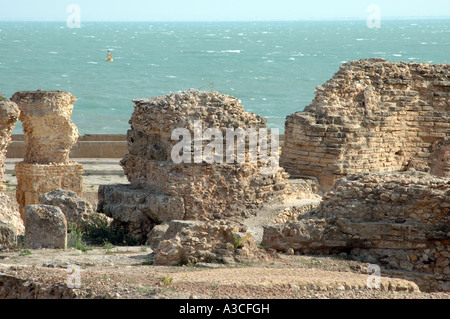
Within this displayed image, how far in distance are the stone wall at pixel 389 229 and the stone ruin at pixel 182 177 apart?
2378 millimetres

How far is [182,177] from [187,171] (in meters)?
0.13

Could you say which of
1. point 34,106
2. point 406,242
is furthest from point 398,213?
point 34,106

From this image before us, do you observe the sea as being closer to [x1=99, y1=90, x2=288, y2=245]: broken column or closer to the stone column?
the stone column

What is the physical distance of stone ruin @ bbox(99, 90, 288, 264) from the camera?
44.4ft

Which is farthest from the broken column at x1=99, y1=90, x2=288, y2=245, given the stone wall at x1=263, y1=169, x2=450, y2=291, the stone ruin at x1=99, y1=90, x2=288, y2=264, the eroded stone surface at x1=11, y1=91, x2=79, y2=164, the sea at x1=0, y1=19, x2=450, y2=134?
the sea at x1=0, y1=19, x2=450, y2=134

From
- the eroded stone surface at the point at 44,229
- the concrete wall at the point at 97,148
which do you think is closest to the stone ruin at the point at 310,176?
the eroded stone surface at the point at 44,229

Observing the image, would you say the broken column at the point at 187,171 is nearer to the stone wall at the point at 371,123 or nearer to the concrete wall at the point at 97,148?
the stone wall at the point at 371,123

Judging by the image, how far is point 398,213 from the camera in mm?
11250

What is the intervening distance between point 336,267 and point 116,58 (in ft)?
238

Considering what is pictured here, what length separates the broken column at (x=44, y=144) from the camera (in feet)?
56.0

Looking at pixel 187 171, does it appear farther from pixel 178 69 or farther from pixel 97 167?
pixel 178 69

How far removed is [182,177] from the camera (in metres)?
13.5

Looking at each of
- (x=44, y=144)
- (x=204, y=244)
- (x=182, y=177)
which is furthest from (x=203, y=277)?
(x=44, y=144)
